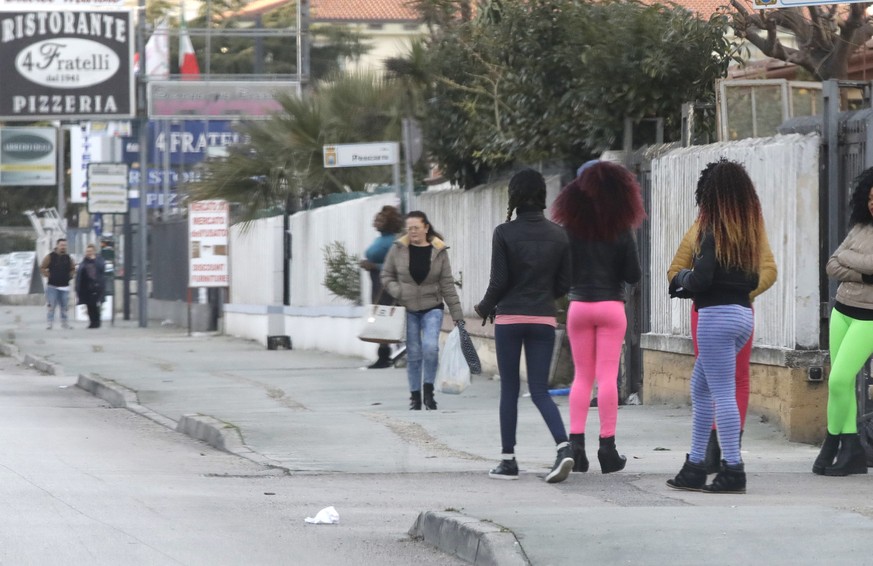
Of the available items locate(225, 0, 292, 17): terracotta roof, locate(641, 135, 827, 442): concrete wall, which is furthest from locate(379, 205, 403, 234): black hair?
locate(225, 0, 292, 17): terracotta roof

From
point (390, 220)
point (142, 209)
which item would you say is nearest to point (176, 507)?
point (390, 220)

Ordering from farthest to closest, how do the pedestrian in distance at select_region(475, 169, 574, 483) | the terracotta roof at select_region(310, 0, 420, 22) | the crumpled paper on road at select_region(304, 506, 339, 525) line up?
1. the terracotta roof at select_region(310, 0, 420, 22)
2. the pedestrian in distance at select_region(475, 169, 574, 483)
3. the crumpled paper on road at select_region(304, 506, 339, 525)

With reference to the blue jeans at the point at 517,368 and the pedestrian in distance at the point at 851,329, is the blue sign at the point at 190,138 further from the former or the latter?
the pedestrian in distance at the point at 851,329

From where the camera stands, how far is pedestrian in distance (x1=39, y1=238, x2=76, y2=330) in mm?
31562

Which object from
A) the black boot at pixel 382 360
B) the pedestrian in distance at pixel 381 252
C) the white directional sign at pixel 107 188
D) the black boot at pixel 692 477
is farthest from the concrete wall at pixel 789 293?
the white directional sign at pixel 107 188

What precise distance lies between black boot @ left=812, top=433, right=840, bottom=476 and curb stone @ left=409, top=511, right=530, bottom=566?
266 centimetres

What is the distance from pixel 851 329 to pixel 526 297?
1.75 metres

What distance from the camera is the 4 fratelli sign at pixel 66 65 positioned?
31.8 metres

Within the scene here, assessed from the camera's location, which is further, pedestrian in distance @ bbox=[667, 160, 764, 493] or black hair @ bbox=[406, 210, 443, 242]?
black hair @ bbox=[406, 210, 443, 242]

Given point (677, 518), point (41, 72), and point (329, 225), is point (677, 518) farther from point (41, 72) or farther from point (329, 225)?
point (41, 72)

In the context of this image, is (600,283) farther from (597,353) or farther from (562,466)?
(562,466)

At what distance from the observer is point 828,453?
907 centimetres

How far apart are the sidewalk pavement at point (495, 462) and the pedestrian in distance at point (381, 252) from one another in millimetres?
405

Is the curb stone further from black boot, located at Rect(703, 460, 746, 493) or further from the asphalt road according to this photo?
black boot, located at Rect(703, 460, 746, 493)
